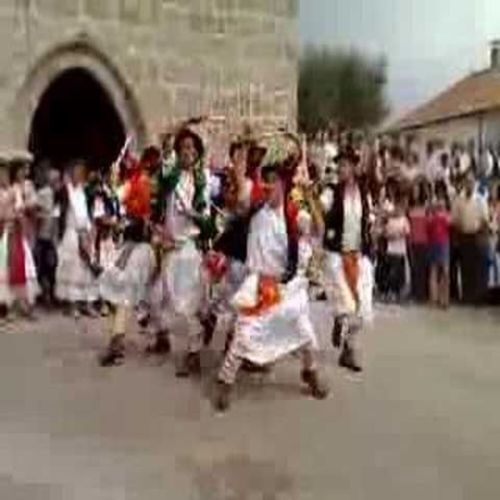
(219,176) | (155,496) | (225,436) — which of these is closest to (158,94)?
(219,176)

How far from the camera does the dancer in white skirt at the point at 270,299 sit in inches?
404

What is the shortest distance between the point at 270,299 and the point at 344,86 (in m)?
40.7

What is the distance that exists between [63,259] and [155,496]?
827cm

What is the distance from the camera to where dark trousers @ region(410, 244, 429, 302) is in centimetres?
1809

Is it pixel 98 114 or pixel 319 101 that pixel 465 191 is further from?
pixel 319 101

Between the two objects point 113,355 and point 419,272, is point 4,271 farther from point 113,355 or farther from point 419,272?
point 419,272

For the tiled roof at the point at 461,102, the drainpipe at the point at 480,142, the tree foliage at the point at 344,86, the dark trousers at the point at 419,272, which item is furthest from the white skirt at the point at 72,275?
the tree foliage at the point at 344,86

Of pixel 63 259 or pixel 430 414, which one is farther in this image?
pixel 63 259

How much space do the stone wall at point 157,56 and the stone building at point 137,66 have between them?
1 cm

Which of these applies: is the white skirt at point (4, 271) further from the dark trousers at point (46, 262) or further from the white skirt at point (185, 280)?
the white skirt at point (185, 280)

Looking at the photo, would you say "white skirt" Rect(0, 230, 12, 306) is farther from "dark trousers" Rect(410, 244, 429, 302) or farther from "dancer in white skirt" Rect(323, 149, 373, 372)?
"dark trousers" Rect(410, 244, 429, 302)

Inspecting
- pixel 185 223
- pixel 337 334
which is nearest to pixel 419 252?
pixel 337 334

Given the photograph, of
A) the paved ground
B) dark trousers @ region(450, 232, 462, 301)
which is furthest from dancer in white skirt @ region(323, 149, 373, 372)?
dark trousers @ region(450, 232, 462, 301)

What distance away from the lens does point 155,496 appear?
782 cm
